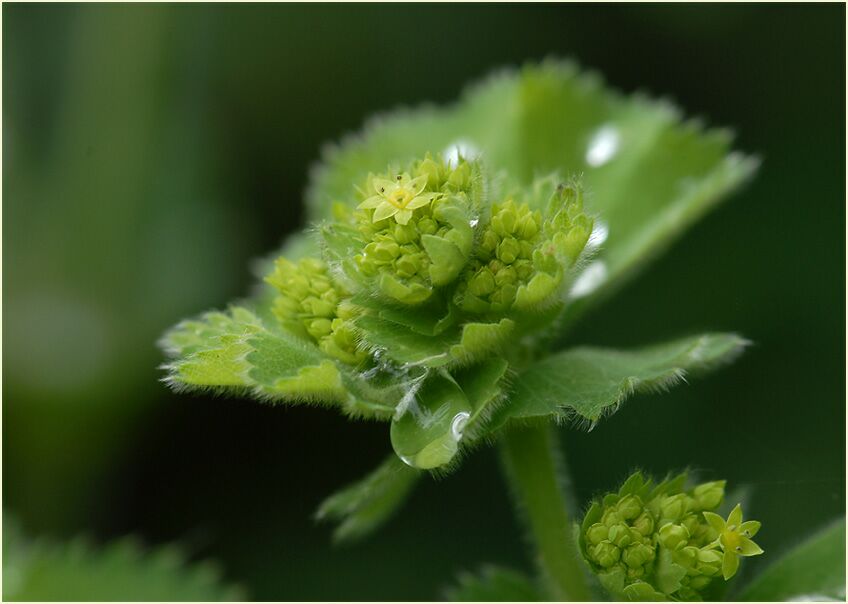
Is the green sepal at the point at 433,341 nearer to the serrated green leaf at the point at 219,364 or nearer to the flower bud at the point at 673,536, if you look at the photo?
the serrated green leaf at the point at 219,364

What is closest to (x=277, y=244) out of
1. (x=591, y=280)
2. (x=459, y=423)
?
(x=591, y=280)

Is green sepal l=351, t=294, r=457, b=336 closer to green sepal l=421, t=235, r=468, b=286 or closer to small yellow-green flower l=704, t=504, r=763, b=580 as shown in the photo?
green sepal l=421, t=235, r=468, b=286

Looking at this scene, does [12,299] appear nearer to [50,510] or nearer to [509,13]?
[50,510]

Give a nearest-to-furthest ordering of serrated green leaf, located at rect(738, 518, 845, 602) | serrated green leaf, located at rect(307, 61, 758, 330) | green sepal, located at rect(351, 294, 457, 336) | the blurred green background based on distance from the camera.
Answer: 1. green sepal, located at rect(351, 294, 457, 336)
2. serrated green leaf, located at rect(738, 518, 845, 602)
3. serrated green leaf, located at rect(307, 61, 758, 330)
4. the blurred green background

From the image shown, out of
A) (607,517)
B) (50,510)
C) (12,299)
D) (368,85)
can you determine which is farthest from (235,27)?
(607,517)

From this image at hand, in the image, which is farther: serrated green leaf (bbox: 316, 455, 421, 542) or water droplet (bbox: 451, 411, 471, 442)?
serrated green leaf (bbox: 316, 455, 421, 542)

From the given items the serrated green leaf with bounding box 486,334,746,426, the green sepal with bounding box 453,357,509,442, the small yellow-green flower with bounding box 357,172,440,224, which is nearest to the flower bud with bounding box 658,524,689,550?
the serrated green leaf with bounding box 486,334,746,426
